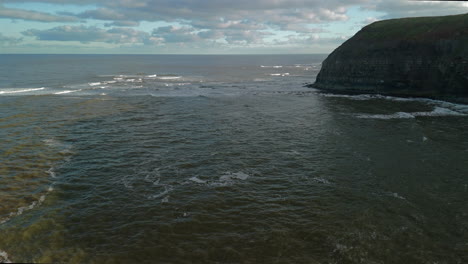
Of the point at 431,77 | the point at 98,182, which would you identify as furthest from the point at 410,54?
the point at 98,182

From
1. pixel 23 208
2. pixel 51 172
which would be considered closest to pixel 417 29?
pixel 51 172

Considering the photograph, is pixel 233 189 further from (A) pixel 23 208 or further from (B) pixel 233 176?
(A) pixel 23 208

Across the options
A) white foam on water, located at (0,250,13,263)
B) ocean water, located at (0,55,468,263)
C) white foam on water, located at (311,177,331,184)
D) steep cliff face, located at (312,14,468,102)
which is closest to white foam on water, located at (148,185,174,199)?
ocean water, located at (0,55,468,263)

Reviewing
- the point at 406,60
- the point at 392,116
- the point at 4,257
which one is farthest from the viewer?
the point at 406,60

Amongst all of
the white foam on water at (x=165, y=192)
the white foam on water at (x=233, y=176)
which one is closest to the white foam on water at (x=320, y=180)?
the white foam on water at (x=233, y=176)

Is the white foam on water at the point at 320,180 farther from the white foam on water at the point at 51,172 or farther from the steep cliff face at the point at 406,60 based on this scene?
the steep cliff face at the point at 406,60

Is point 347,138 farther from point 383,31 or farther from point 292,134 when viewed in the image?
point 383,31

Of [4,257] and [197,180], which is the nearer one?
[4,257]
